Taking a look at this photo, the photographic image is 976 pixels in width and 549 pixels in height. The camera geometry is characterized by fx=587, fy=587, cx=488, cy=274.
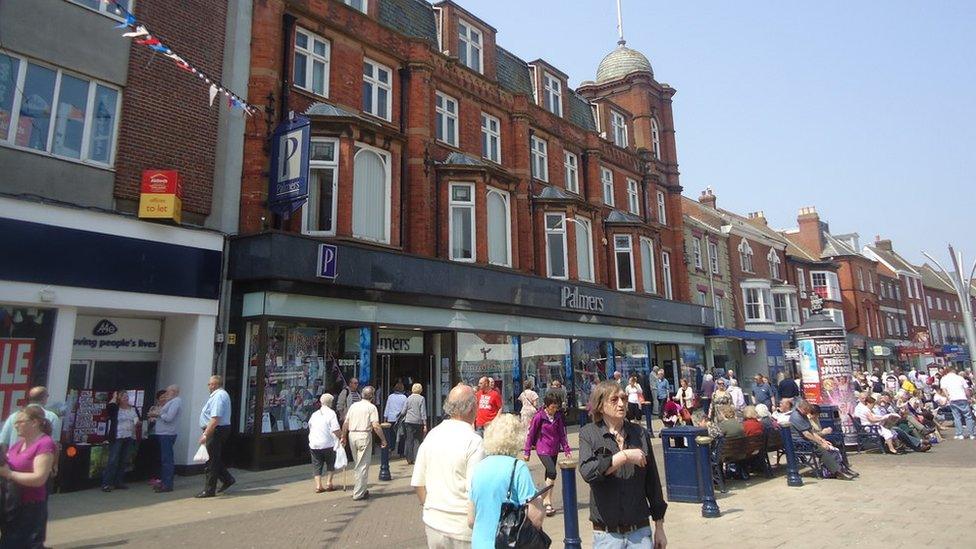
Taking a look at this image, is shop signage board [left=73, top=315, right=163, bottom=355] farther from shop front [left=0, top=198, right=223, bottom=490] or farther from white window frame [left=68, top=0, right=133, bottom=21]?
white window frame [left=68, top=0, right=133, bottom=21]

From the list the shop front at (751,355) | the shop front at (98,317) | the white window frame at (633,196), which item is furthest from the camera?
the shop front at (751,355)

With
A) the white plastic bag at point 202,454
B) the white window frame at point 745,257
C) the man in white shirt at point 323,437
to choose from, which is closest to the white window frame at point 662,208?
the white window frame at point 745,257

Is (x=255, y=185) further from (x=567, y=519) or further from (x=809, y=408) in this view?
(x=809, y=408)

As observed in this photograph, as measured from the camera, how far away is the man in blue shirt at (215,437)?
9.58 meters

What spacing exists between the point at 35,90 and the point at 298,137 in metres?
4.71

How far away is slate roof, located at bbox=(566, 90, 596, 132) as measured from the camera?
2554 centimetres

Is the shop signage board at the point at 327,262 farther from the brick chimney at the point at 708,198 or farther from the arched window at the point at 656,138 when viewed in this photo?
the brick chimney at the point at 708,198

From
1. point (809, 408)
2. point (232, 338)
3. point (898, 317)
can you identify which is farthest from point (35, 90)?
point (898, 317)

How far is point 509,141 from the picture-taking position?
20.9 m

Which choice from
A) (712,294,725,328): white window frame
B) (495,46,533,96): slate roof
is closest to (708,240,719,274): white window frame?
(712,294,725,328): white window frame

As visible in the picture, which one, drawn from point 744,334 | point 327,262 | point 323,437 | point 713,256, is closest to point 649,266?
point 744,334

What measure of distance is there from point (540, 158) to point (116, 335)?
1522 centimetres

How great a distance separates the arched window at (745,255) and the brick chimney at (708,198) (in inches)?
217

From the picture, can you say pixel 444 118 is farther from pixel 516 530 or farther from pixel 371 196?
pixel 516 530
